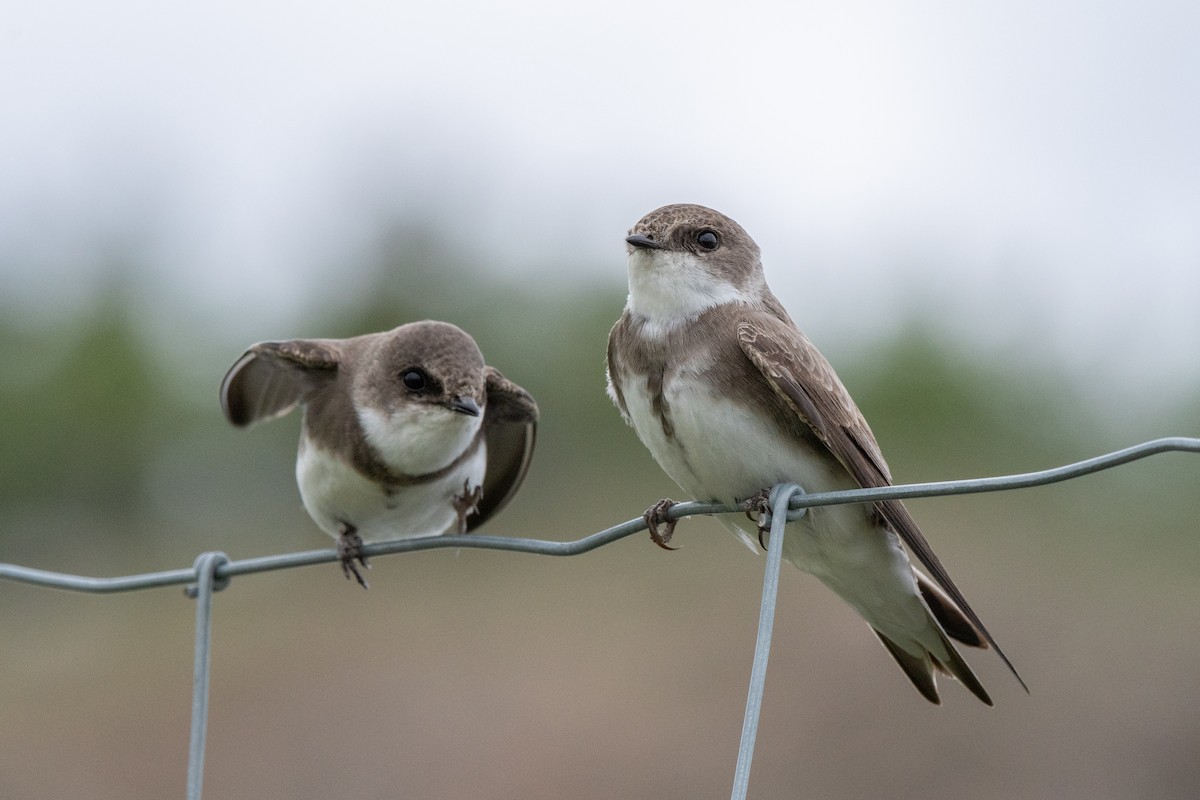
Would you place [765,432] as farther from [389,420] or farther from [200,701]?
[200,701]

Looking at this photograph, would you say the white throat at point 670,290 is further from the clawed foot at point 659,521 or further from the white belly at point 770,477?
the clawed foot at point 659,521

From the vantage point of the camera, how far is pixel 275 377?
574cm

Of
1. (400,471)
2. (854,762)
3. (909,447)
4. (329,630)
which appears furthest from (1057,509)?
(400,471)

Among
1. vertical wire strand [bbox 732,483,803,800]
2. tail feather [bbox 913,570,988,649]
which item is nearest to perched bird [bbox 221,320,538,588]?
tail feather [bbox 913,570,988,649]

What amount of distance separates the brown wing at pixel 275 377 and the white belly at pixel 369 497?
294 mm

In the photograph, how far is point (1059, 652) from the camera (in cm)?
1421

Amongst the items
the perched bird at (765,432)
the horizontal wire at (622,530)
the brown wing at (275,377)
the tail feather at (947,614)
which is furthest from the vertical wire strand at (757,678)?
the brown wing at (275,377)

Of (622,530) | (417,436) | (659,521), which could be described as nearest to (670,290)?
(659,521)

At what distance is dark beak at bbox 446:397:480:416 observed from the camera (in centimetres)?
505

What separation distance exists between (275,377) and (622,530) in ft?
8.62

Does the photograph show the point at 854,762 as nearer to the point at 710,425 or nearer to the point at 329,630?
the point at 329,630

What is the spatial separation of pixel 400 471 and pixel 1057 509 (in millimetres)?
13975

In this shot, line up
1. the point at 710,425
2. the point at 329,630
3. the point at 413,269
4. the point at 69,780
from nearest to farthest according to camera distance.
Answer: the point at 710,425 < the point at 69,780 < the point at 329,630 < the point at 413,269

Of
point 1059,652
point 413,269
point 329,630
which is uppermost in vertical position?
point 413,269
